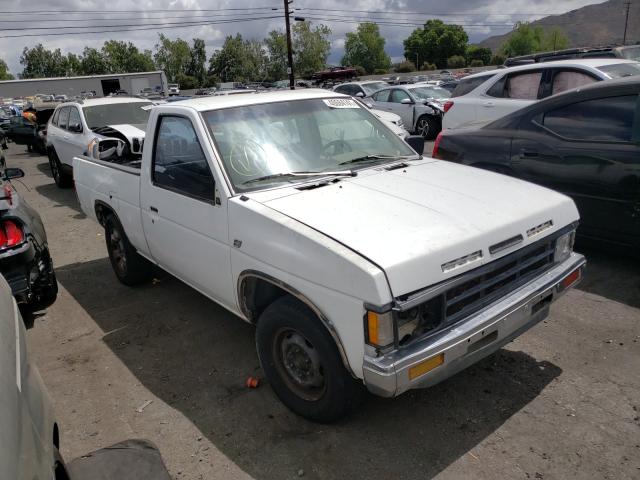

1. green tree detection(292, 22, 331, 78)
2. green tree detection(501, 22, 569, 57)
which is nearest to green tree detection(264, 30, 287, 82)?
green tree detection(292, 22, 331, 78)

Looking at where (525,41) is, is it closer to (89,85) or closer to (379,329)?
(89,85)

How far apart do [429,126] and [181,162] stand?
1197 centimetres

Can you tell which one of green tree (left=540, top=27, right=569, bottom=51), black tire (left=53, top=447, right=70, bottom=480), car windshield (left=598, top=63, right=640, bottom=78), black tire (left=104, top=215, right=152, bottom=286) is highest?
green tree (left=540, top=27, right=569, bottom=51)

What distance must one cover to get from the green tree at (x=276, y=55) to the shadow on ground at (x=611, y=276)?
100641mm

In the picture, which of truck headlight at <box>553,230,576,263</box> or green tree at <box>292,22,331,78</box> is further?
green tree at <box>292,22,331,78</box>

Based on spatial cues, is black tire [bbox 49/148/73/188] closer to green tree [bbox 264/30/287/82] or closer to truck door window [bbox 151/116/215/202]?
truck door window [bbox 151/116/215/202]

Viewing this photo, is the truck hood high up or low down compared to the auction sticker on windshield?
down

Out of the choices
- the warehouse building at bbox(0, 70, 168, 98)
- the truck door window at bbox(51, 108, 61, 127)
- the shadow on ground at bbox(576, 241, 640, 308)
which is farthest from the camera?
the warehouse building at bbox(0, 70, 168, 98)

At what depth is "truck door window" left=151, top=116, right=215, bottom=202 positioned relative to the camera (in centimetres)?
353

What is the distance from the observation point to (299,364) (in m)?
3.05

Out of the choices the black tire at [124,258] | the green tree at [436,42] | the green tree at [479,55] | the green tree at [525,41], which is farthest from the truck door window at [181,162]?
the green tree at [525,41]

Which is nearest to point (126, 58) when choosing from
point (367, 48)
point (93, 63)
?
point (93, 63)

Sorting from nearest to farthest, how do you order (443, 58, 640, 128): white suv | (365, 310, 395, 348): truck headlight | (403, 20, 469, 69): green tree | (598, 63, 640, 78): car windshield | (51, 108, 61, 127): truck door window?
(365, 310, 395, 348): truck headlight → (598, 63, 640, 78): car windshield → (443, 58, 640, 128): white suv → (51, 108, 61, 127): truck door window → (403, 20, 469, 69): green tree

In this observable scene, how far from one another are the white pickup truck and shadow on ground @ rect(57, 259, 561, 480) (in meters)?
0.22
